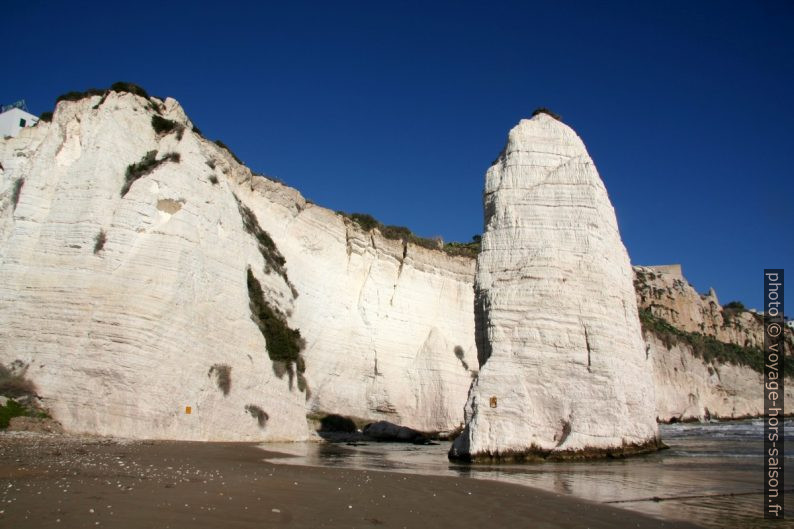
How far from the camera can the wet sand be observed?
5445 millimetres

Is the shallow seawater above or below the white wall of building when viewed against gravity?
below

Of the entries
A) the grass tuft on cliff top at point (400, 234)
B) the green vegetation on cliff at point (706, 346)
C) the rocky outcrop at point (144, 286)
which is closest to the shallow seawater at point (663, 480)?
the rocky outcrop at point (144, 286)

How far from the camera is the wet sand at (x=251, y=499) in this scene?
5.45 metres

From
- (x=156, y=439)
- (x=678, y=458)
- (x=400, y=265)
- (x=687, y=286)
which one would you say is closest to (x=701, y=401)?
(x=687, y=286)

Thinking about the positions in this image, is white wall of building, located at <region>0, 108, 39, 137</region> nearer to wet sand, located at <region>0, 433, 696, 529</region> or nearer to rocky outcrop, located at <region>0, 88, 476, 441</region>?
rocky outcrop, located at <region>0, 88, 476, 441</region>

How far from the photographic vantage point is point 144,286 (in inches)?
657

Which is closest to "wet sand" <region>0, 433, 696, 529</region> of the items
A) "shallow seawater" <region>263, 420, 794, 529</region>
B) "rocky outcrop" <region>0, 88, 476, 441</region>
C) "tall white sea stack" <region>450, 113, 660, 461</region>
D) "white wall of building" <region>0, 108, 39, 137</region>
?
"shallow seawater" <region>263, 420, 794, 529</region>

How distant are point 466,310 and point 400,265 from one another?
5.01 meters

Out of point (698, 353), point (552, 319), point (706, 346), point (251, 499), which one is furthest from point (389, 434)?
point (706, 346)

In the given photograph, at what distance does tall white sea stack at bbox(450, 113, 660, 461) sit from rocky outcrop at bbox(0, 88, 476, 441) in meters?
7.35

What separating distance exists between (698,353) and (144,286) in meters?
48.8

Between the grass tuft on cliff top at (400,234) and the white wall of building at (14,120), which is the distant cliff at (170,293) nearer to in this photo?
the grass tuft on cliff top at (400,234)

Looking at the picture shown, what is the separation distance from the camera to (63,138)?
63.5ft

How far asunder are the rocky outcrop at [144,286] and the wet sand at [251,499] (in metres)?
5.61
